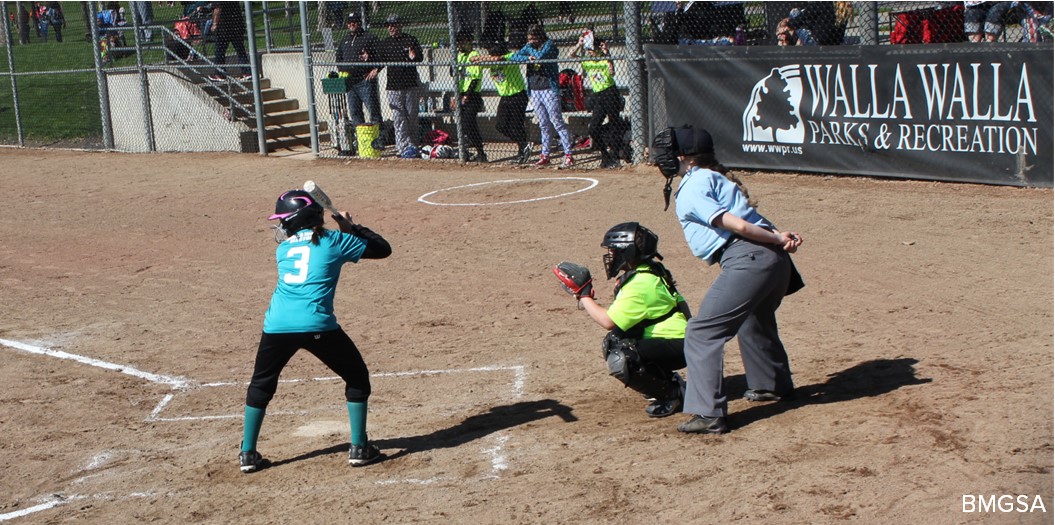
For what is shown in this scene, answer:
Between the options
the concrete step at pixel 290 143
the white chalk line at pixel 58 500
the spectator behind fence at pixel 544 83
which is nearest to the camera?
the white chalk line at pixel 58 500

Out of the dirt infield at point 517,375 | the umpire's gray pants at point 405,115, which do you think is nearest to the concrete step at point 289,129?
the umpire's gray pants at point 405,115

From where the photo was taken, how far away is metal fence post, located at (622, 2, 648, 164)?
15242 mm

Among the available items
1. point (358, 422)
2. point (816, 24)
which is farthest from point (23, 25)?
point (358, 422)

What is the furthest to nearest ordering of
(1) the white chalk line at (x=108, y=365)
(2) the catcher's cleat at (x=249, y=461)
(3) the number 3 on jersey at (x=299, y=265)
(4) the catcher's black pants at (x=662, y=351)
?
(1) the white chalk line at (x=108, y=365) < (4) the catcher's black pants at (x=662, y=351) < (2) the catcher's cleat at (x=249, y=461) < (3) the number 3 on jersey at (x=299, y=265)

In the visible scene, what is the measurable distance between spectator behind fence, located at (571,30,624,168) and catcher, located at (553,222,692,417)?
9302mm

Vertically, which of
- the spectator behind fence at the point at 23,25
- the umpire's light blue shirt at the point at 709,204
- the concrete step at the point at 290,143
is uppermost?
the spectator behind fence at the point at 23,25

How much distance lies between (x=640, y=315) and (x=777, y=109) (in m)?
8.70

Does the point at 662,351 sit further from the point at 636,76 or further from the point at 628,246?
the point at 636,76

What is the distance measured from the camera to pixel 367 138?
1823cm

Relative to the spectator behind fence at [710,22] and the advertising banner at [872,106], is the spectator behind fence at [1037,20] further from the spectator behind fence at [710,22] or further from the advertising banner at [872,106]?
the spectator behind fence at [710,22]

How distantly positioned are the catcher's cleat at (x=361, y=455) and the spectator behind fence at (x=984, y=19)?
10.1 m

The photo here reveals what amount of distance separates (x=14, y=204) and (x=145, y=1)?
8765 millimetres

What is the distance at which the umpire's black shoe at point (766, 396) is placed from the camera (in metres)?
6.59

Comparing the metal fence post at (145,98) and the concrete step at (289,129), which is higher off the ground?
the metal fence post at (145,98)
